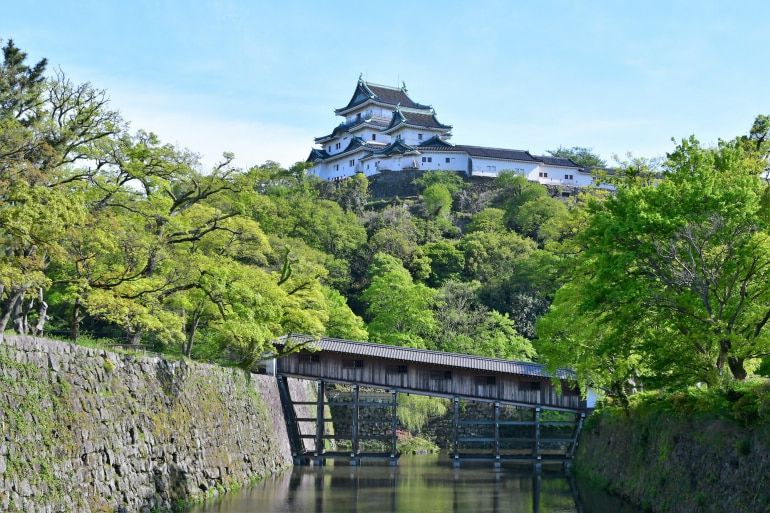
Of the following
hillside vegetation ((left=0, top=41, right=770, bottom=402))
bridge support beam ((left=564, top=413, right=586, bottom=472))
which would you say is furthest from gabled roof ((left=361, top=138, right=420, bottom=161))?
bridge support beam ((left=564, top=413, right=586, bottom=472))

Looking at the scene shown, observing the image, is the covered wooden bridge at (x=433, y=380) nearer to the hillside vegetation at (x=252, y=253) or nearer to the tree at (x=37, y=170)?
the hillside vegetation at (x=252, y=253)

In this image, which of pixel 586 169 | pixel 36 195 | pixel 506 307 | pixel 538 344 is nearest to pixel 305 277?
pixel 538 344

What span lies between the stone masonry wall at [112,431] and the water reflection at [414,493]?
1028mm

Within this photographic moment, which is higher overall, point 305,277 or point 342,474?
point 305,277

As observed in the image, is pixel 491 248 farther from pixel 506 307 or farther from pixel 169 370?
pixel 169 370

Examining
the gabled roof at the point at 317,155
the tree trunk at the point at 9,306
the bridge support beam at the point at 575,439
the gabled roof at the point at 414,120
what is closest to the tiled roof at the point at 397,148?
the gabled roof at the point at 414,120

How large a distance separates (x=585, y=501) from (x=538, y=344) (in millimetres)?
5837

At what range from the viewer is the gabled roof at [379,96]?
246ft

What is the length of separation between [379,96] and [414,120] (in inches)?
203

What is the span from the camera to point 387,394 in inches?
1502

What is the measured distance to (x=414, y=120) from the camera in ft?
239

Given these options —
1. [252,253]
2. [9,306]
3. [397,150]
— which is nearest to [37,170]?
[9,306]

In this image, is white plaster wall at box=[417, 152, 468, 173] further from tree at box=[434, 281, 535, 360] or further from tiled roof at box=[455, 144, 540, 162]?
tree at box=[434, 281, 535, 360]

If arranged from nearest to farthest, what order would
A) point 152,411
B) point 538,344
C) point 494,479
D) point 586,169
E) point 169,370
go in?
point 152,411 → point 169,370 → point 538,344 → point 494,479 → point 586,169
